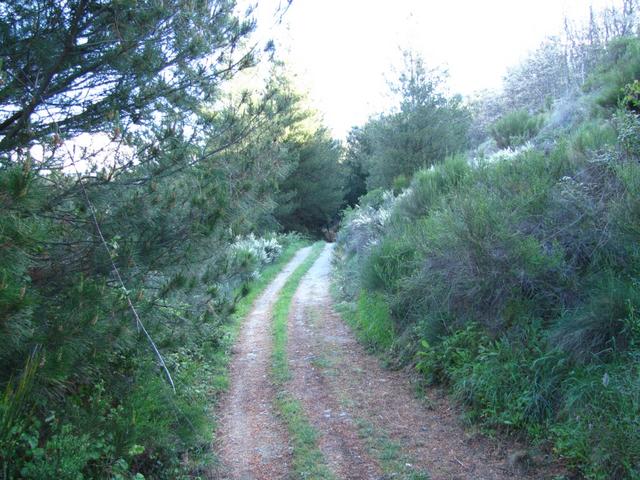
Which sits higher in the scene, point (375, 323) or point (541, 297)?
point (541, 297)

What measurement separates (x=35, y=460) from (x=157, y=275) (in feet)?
6.68

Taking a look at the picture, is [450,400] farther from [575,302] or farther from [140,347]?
[140,347]

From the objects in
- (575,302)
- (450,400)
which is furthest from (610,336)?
Result: (450,400)

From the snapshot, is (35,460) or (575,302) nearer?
(35,460)

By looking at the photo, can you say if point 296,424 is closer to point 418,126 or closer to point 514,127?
point 514,127

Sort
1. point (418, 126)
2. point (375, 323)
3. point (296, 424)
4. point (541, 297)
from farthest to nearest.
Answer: point (418, 126) < point (375, 323) < point (296, 424) < point (541, 297)

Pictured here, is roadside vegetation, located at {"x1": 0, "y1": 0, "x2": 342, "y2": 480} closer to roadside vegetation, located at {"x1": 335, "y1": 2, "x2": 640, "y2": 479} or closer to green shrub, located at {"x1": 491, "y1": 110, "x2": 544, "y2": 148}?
roadside vegetation, located at {"x1": 335, "y1": 2, "x2": 640, "y2": 479}

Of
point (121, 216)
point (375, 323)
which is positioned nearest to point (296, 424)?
point (121, 216)

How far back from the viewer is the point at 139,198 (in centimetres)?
463

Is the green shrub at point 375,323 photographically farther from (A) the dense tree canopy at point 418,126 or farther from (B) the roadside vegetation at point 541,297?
(A) the dense tree canopy at point 418,126

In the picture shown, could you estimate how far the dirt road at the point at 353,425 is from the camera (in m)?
4.50

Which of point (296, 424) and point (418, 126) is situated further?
point (418, 126)

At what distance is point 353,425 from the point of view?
5434mm

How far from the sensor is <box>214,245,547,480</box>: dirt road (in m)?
4.50
